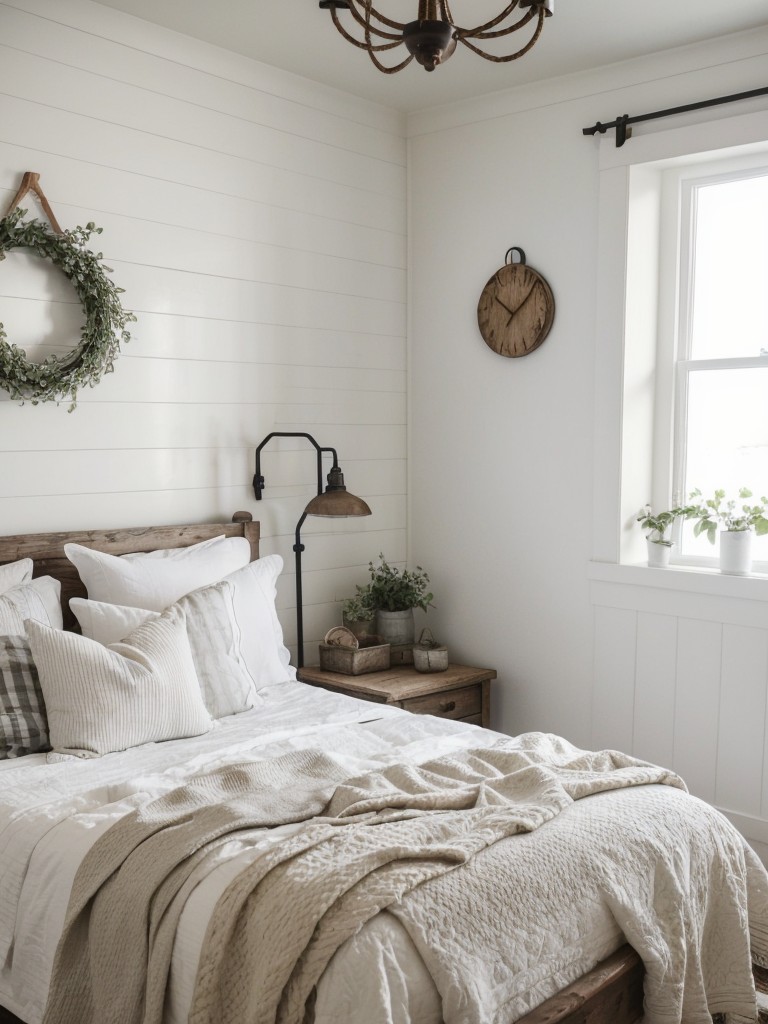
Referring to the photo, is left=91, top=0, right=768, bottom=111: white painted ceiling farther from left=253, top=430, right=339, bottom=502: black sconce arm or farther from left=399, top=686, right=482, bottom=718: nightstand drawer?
A: left=399, top=686, right=482, bottom=718: nightstand drawer

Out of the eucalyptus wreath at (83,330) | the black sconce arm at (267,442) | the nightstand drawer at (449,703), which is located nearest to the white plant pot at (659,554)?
the nightstand drawer at (449,703)

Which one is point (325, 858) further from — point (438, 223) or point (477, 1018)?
point (438, 223)

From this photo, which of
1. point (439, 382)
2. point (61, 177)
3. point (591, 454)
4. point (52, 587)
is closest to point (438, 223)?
point (439, 382)

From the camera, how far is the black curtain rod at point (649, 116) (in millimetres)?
3167

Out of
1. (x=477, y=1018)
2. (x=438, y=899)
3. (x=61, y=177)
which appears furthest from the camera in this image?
(x=61, y=177)

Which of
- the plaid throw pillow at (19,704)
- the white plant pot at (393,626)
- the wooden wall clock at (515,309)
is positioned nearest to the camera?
the plaid throw pillow at (19,704)

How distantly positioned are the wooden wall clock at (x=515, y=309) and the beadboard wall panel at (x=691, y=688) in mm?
995

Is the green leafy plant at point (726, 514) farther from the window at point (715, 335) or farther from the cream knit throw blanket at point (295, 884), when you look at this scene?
the cream knit throw blanket at point (295, 884)

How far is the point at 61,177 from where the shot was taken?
303 cm

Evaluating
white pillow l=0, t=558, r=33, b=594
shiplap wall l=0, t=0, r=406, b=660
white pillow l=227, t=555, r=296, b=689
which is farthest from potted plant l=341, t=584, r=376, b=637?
white pillow l=0, t=558, r=33, b=594

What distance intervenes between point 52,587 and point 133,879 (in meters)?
1.22

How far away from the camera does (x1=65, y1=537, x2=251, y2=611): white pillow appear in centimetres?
297

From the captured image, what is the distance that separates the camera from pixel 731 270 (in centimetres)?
347

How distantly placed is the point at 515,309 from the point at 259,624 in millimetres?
1617
